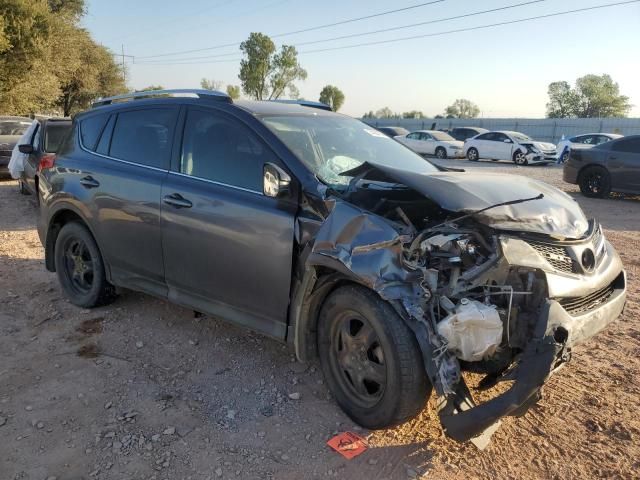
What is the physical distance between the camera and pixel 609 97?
7031 cm

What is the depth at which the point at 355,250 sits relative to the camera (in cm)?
286

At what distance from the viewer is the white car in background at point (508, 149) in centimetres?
2316

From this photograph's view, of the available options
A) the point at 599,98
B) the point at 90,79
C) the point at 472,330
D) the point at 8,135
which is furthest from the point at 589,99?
the point at 472,330

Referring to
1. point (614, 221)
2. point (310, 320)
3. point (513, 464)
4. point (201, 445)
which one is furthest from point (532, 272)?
point (614, 221)

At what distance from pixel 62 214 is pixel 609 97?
7933 cm

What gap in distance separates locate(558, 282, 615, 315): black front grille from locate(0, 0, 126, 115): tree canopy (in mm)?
24606

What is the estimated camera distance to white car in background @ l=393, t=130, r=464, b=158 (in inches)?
1022

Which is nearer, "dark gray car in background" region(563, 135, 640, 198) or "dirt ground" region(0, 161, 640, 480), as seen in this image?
"dirt ground" region(0, 161, 640, 480)

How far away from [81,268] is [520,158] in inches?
864

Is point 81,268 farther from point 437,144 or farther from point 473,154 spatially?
point 437,144

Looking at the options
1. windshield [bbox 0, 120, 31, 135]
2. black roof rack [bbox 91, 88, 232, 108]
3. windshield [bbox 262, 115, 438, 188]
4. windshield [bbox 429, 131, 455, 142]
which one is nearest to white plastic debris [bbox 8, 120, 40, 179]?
windshield [bbox 0, 120, 31, 135]

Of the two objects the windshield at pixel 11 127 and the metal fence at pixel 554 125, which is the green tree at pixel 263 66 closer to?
the metal fence at pixel 554 125

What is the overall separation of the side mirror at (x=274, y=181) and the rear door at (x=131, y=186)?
3.44 feet

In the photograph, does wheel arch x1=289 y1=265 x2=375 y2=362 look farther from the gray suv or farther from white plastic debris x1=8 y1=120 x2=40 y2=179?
white plastic debris x1=8 y1=120 x2=40 y2=179
